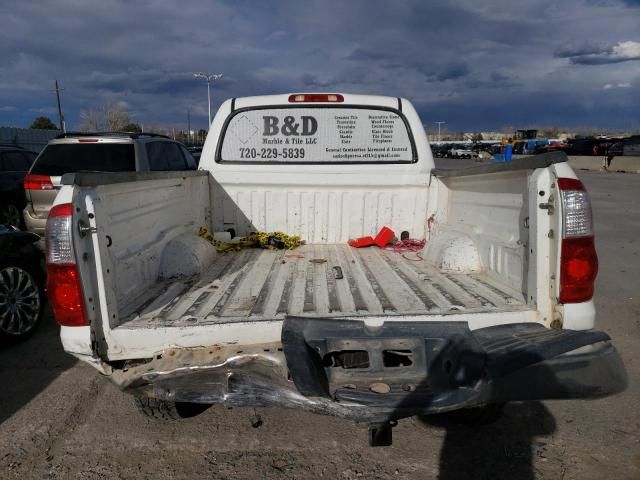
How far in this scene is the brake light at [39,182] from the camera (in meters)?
7.44

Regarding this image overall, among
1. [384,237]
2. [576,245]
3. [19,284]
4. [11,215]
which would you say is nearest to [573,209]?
[576,245]

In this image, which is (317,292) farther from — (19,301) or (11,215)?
(11,215)

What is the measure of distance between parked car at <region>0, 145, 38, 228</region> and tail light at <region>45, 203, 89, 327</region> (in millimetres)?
8391

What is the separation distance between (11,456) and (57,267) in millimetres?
1488

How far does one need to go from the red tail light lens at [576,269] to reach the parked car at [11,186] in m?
9.99

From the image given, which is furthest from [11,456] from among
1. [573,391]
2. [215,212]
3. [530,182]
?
[530,182]

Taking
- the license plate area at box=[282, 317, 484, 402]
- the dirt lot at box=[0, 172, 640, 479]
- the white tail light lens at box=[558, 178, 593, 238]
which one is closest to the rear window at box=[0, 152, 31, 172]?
the dirt lot at box=[0, 172, 640, 479]

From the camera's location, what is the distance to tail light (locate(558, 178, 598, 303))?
232 cm

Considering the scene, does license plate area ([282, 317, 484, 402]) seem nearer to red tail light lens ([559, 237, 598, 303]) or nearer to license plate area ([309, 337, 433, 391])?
license plate area ([309, 337, 433, 391])

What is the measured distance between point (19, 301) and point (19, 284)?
168 millimetres

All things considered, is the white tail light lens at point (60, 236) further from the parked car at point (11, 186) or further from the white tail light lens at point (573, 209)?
the parked car at point (11, 186)

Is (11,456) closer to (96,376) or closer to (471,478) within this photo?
(96,376)

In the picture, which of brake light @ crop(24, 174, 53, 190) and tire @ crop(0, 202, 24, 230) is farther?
tire @ crop(0, 202, 24, 230)

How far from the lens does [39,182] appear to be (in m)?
7.47
